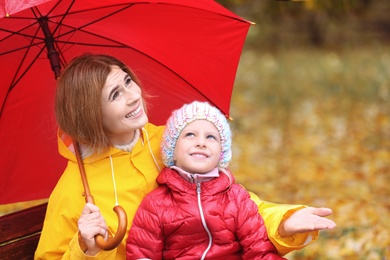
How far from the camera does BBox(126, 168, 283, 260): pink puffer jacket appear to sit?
3227mm

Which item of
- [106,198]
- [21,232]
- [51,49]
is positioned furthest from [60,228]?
[51,49]

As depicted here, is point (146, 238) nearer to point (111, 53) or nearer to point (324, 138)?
point (111, 53)

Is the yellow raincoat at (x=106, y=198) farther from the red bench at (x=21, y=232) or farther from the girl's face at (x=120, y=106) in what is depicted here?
the red bench at (x=21, y=232)

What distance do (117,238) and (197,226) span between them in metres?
0.46

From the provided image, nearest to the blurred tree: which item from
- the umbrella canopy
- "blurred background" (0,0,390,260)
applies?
"blurred background" (0,0,390,260)

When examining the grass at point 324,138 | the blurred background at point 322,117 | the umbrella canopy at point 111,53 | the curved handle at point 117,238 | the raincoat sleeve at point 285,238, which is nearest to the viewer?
the curved handle at point 117,238

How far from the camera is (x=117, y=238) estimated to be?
9.57 feet

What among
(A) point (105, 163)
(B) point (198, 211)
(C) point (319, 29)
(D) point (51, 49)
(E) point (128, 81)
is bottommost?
(B) point (198, 211)

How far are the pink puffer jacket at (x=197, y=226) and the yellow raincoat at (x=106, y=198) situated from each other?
0.09 metres

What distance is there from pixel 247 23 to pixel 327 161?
16.8 ft

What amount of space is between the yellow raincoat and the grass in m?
2.41

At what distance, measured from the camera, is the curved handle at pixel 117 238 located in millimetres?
2916

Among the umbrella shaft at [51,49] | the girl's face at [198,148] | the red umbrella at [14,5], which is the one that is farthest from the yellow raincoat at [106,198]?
the red umbrella at [14,5]

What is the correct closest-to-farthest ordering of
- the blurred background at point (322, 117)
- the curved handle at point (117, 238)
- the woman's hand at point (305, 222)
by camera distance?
the curved handle at point (117, 238), the woman's hand at point (305, 222), the blurred background at point (322, 117)
